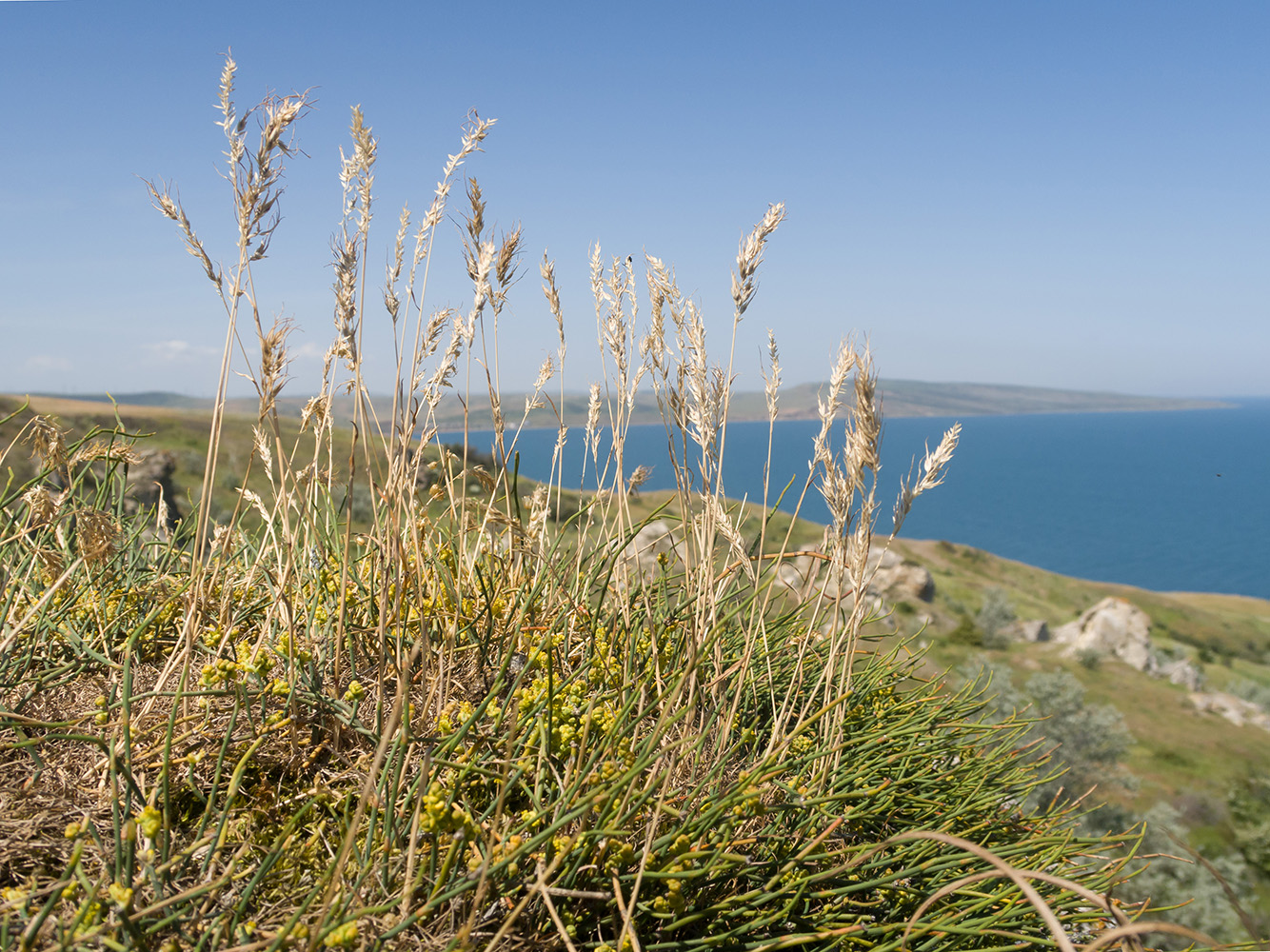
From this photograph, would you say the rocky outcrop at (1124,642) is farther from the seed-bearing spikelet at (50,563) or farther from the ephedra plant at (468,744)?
the seed-bearing spikelet at (50,563)

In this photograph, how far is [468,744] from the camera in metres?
1.68

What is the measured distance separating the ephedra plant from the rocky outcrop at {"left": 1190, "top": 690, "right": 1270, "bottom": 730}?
57920mm

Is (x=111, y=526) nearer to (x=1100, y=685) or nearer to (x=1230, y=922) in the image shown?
(x=1230, y=922)

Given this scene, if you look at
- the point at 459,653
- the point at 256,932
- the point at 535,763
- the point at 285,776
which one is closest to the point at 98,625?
the point at 285,776

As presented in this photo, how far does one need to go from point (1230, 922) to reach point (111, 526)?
1433 inches

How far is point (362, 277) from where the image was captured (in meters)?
1.57

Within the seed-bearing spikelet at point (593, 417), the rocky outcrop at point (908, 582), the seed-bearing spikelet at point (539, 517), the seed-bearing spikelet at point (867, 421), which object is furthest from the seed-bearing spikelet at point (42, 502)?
the rocky outcrop at point (908, 582)

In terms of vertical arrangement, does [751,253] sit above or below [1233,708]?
above

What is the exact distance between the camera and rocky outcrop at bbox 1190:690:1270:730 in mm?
45281

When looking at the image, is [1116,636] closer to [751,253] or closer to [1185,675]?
[1185,675]

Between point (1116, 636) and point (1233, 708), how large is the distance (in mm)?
8784

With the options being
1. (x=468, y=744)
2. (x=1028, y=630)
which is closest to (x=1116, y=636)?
(x=1028, y=630)

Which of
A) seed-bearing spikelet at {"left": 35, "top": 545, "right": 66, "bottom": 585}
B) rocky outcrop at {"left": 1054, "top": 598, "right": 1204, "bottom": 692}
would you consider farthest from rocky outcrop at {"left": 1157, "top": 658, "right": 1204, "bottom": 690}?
seed-bearing spikelet at {"left": 35, "top": 545, "right": 66, "bottom": 585}

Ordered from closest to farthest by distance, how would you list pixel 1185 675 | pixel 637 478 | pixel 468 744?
pixel 468 744 → pixel 637 478 → pixel 1185 675
